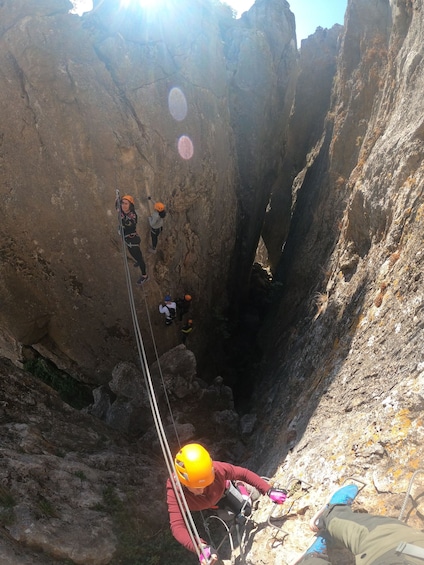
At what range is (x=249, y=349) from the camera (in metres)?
13.5

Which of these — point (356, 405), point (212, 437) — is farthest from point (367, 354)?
point (212, 437)

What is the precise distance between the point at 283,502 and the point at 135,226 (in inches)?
260

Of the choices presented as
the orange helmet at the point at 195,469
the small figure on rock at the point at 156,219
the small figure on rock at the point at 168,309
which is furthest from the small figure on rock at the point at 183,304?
the orange helmet at the point at 195,469

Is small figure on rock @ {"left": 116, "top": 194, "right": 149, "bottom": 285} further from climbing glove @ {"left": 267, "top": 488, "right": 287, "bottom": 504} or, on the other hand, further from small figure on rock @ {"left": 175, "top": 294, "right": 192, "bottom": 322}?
climbing glove @ {"left": 267, "top": 488, "right": 287, "bottom": 504}

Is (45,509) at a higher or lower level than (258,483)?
lower

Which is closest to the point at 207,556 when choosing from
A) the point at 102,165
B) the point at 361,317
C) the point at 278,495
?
the point at 278,495

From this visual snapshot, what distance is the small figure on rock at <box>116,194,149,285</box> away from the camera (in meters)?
8.45

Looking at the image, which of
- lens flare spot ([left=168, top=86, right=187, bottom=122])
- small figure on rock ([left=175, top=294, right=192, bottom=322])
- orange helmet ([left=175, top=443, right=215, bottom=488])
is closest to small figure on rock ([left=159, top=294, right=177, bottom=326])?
small figure on rock ([left=175, top=294, right=192, bottom=322])

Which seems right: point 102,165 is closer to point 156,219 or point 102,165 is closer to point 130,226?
point 130,226

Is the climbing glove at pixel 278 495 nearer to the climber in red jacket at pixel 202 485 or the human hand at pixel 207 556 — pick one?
the climber in red jacket at pixel 202 485

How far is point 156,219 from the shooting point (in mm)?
8953

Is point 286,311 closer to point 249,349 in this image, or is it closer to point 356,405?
point 249,349

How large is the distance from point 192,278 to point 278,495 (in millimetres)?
7788

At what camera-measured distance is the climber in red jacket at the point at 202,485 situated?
4008 millimetres
